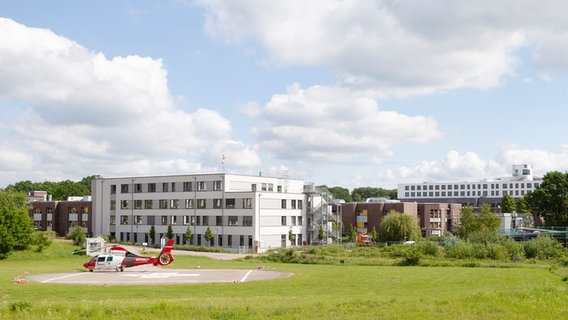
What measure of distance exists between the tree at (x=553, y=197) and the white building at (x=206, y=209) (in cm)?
5047

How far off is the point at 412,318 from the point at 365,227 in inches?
3667

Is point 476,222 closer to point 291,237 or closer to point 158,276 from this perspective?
point 291,237

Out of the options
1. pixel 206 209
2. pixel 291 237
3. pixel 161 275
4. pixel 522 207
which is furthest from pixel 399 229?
pixel 522 207

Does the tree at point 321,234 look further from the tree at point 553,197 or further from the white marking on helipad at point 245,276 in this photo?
the tree at point 553,197

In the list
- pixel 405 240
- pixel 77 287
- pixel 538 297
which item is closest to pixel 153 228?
pixel 405 240

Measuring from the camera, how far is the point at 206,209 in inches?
3533

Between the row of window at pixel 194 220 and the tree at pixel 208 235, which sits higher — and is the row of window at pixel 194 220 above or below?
above

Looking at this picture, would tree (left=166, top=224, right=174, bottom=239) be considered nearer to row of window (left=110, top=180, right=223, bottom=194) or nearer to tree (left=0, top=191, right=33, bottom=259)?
row of window (left=110, top=180, right=223, bottom=194)

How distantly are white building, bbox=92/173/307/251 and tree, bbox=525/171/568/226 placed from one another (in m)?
50.5

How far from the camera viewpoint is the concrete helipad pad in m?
41.2

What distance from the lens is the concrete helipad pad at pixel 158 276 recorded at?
4116cm

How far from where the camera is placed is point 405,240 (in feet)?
292

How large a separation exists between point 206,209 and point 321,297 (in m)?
64.2

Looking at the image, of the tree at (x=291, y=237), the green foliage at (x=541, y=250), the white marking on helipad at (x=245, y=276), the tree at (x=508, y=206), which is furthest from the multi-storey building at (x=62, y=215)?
the tree at (x=508, y=206)
